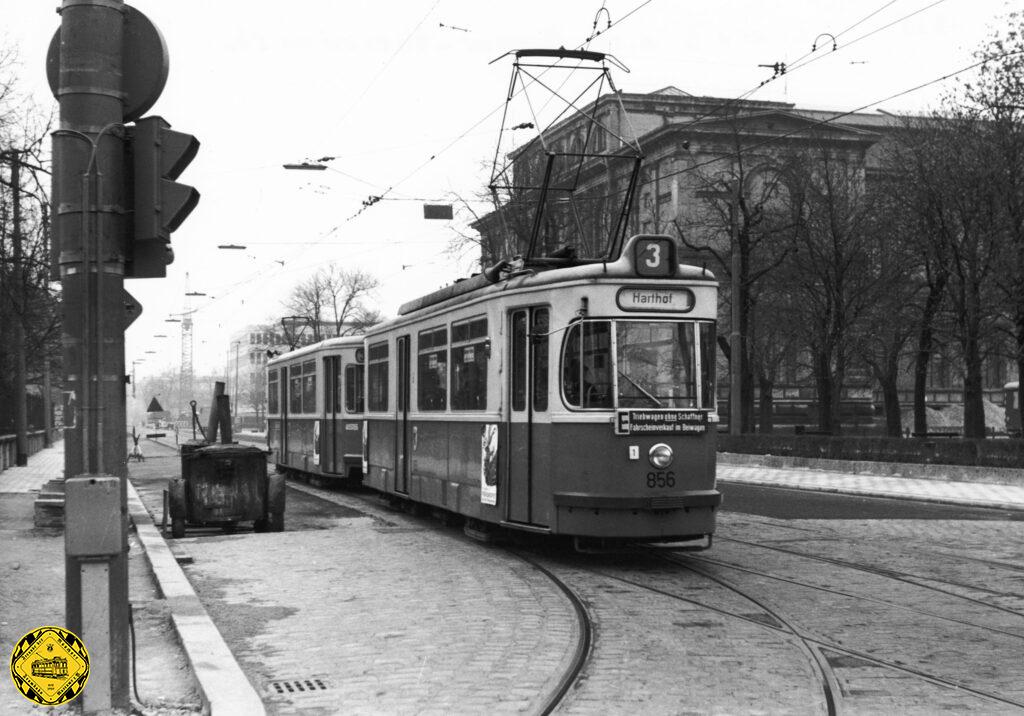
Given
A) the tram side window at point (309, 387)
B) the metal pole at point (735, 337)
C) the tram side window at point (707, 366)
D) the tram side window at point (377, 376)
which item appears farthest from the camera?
the metal pole at point (735, 337)

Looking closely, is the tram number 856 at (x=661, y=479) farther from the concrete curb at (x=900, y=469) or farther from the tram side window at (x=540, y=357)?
the concrete curb at (x=900, y=469)

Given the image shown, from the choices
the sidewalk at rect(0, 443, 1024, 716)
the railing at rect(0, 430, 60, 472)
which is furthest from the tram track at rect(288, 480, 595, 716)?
the railing at rect(0, 430, 60, 472)

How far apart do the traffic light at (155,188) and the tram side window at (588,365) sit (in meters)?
5.92

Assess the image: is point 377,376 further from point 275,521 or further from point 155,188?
point 155,188

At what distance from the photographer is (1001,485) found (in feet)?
83.3

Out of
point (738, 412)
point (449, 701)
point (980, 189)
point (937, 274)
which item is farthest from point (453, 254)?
point (449, 701)

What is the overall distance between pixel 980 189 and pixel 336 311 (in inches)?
2112

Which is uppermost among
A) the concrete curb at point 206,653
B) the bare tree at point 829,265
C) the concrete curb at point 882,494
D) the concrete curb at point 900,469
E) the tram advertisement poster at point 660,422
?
the bare tree at point 829,265

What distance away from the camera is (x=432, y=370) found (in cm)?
1525

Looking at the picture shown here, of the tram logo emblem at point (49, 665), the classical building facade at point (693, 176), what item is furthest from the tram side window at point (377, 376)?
the tram logo emblem at point (49, 665)

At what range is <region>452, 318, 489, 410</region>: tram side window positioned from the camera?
1310 centimetres

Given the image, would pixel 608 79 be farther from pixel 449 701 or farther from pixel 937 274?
pixel 937 274

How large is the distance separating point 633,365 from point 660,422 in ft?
1.91

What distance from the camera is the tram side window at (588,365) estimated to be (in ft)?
37.4
